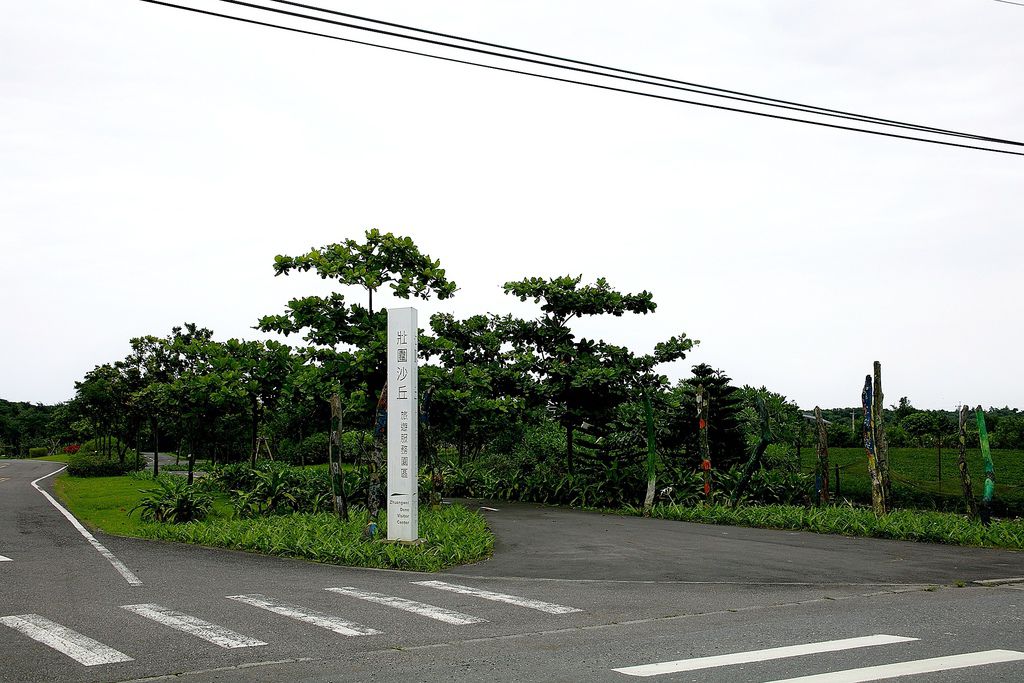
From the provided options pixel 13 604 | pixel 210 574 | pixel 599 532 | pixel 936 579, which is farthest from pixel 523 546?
pixel 13 604

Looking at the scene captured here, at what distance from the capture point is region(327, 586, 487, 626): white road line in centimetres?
889

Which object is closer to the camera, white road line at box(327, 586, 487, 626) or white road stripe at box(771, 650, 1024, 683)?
white road stripe at box(771, 650, 1024, 683)

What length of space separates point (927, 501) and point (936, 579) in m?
10.3

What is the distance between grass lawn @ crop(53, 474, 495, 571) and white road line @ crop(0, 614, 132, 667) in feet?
17.1

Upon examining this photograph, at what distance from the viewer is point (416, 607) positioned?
962cm

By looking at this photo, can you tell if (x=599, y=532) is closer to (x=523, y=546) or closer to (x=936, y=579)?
(x=523, y=546)

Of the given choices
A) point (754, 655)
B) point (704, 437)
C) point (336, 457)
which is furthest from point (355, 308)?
point (754, 655)

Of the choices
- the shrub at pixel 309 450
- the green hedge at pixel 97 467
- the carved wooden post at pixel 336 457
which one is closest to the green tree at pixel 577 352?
the carved wooden post at pixel 336 457

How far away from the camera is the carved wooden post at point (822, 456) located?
19.4 metres

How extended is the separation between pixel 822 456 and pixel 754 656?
44.7ft

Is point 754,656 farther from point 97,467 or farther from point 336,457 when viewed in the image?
point 97,467

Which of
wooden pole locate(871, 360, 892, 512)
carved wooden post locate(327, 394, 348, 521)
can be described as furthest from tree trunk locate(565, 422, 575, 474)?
wooden pole locate(871, 360, 892, 512)

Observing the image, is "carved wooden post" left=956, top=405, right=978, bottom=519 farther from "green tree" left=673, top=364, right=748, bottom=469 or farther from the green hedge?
the green hedge

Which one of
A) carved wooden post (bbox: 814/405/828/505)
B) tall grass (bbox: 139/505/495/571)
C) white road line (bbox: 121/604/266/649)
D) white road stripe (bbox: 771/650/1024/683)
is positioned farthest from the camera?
carved wooden post (bbox: 814/405/828/505)
